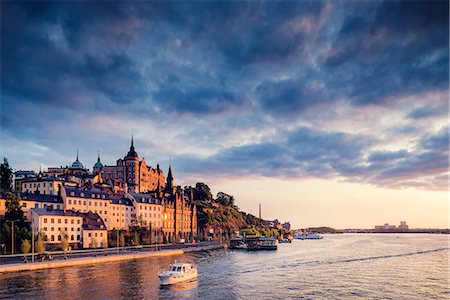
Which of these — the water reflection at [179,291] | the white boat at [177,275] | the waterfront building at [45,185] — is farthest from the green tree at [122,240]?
the water reflection at [179,291]

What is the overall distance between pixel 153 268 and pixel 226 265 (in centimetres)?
2064

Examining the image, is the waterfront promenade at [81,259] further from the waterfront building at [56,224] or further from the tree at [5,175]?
the tree at [5,175]

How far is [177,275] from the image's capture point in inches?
2940

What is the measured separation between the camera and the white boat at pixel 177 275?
72.9 metres

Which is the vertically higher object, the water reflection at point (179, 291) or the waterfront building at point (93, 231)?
the waterfront building at point (93, 231)

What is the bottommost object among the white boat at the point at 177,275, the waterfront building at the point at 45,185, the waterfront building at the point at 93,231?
the white boat at the point at 177,275

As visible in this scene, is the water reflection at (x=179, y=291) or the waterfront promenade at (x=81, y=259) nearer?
the water reflection at (x=179, y=291)

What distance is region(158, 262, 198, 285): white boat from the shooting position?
7288 centimetres

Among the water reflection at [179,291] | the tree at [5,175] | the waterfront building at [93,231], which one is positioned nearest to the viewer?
the water reflection at [179,291]

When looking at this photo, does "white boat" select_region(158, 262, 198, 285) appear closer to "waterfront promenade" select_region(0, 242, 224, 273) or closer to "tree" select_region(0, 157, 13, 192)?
"waterfront promenade" select_region(0, 242, 224, 273)

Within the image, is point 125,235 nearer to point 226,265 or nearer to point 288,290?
point 226,265

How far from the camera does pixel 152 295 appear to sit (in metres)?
64.9

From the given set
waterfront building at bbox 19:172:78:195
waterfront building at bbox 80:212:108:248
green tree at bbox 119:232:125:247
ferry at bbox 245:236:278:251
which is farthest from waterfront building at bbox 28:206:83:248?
ferry at bbox 245:236:278:251

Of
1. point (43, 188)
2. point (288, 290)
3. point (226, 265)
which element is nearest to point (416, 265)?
point (226, 265)
